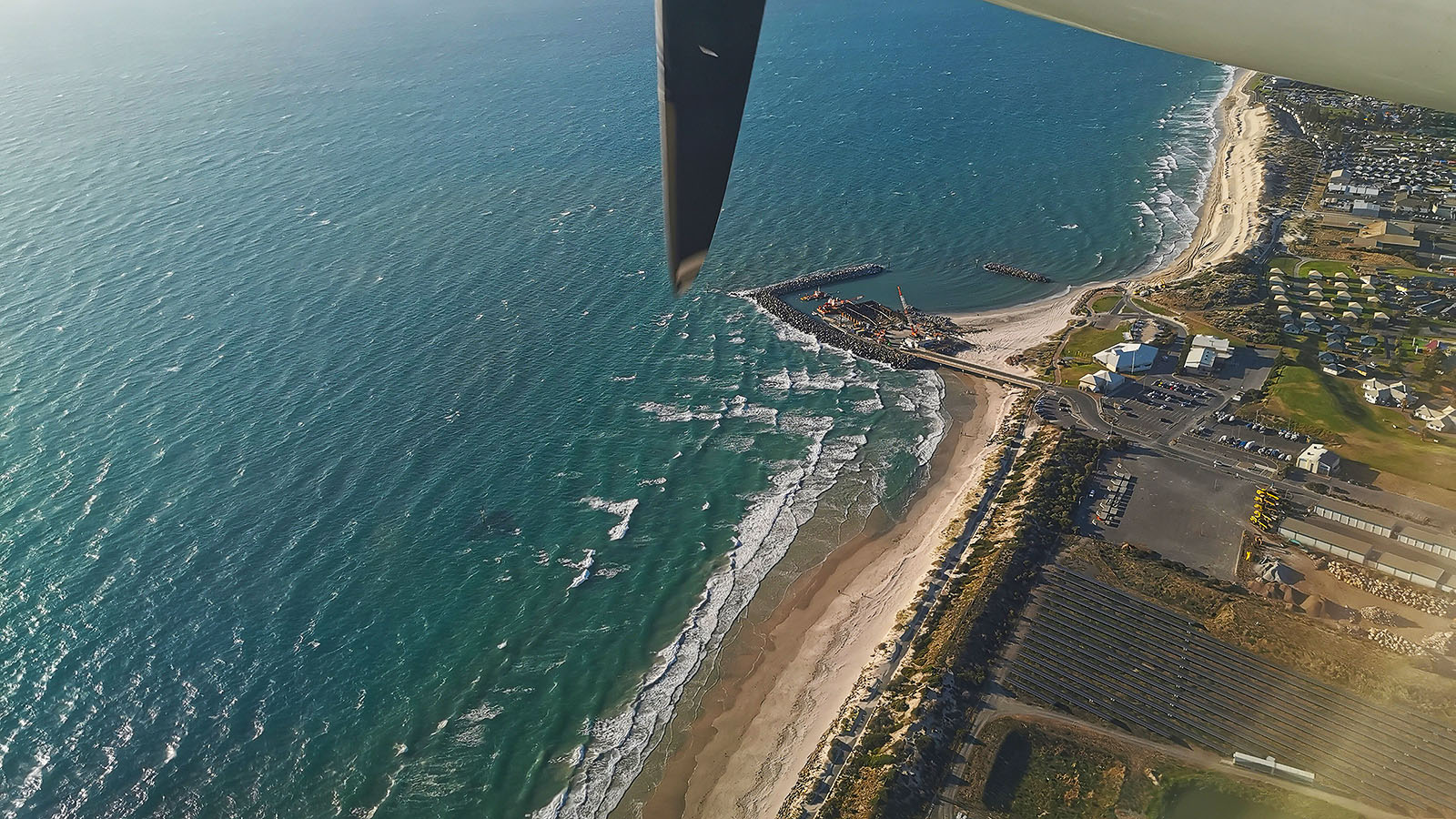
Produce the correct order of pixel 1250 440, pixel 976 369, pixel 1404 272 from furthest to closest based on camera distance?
1. pixel 1404 272
2. pixel 976 369
3. pixel 1250 440

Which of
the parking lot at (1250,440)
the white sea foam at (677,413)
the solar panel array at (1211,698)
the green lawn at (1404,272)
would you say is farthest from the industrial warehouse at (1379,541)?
the green lawn at (1404,272)

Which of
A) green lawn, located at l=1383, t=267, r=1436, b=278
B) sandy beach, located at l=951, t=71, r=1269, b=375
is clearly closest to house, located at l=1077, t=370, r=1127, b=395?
sandy beach, located at l=951, t=71, r=1269, b=375

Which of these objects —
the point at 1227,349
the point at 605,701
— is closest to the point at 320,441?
the point at 605,701

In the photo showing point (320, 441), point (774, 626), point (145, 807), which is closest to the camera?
point (145, 807)

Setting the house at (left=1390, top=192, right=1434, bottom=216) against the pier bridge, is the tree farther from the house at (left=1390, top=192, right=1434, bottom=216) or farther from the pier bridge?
the house at (left=1390, top=192, right=1434, bottom=216)

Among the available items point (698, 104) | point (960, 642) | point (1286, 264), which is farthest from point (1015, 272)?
point (698, 104)

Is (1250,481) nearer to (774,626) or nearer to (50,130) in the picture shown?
(774,626)

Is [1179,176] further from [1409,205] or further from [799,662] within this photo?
[799,662]
